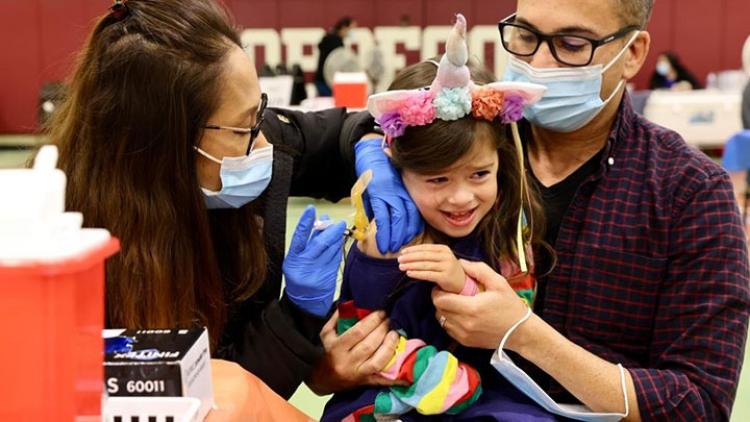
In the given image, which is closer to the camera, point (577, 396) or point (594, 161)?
point (577, 396)

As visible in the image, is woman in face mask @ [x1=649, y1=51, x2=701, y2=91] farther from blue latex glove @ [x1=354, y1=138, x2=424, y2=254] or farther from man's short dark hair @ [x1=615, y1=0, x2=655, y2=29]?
blue latex glove @ [x1=354, y1=138, x2=424, y2=254]

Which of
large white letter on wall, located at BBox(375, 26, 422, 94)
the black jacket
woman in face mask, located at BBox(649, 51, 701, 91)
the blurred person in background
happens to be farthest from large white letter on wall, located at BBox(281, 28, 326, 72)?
the black jacket

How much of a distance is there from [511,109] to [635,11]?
371 mm

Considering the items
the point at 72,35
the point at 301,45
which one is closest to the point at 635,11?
the point at 301,45

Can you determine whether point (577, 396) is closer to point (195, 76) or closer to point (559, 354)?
point (559, 354)

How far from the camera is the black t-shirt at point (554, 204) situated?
2.10m

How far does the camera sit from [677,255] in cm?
192

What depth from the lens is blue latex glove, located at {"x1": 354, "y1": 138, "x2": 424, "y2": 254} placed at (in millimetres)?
2021

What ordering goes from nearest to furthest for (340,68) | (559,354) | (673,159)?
1. (559,354)
2. (673,159)
3. (340,68)

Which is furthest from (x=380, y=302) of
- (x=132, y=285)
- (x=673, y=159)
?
(x=673, y=159)

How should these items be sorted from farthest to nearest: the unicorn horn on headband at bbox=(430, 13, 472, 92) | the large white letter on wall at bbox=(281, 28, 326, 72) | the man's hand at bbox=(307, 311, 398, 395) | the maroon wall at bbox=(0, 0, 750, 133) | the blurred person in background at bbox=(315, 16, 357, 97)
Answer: the large white letter on wall at bbox=(281, 28, 326, 72)
the maroon wall at bbox=(0, 0, 750, 133)
the blurred person in background at bbox=(315, 16, 357, 97)
the man's hand at bbox=(307, 311, 398, 395)
the unicorn horn on headband at bbox=(430, 13, 472, 92)

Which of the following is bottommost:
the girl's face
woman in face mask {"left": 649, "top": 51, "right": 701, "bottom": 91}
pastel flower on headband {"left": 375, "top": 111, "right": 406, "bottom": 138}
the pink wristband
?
woman in face mask {"left": 649, "top": 51, "right": 701, "bottom": 91}

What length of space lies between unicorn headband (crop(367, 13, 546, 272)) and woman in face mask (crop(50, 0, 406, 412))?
291 mm

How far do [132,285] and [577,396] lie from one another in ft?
3.00
